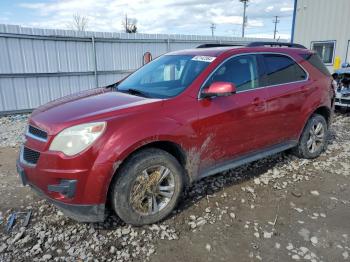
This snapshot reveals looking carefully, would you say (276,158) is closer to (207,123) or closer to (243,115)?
(243,115)

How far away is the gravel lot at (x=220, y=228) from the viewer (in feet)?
8.96

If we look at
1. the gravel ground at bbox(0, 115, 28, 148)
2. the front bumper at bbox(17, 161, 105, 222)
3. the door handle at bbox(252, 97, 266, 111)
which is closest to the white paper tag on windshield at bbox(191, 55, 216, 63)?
the door handle at bbox(252, 97, 266, 111)

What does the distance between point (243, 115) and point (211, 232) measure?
1.44 m

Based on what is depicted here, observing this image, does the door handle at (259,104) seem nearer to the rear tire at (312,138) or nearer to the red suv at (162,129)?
the red suv at (162,129)

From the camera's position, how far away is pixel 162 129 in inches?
114

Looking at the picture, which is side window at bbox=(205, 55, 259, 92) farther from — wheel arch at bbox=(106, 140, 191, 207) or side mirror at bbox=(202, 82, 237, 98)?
wheel arch at bbox=(106, 140, 191, 207)

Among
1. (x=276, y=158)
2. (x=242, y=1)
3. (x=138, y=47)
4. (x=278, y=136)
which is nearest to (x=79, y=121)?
(x=278, y=136)

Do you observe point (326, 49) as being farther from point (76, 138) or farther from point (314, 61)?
point (76, 138)

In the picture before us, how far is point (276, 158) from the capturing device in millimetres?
5016

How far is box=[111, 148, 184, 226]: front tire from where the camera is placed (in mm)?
2814

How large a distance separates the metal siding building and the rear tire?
312 inches

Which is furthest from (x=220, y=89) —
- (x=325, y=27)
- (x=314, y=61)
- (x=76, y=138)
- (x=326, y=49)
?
(x=326, y=49)

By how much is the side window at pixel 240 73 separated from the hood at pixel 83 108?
0.94 meters

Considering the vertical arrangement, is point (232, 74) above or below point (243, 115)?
above
